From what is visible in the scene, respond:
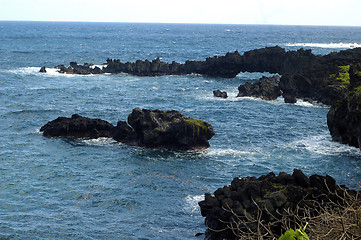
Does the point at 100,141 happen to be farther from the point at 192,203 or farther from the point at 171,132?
the point at 192,203

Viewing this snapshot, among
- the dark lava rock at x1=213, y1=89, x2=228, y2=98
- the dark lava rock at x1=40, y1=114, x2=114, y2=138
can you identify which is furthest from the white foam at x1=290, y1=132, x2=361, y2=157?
the dark lava rock at x1=213, y1=89, x2=228, y2=98

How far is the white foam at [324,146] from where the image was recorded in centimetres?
5000

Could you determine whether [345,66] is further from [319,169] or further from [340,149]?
[319,169]

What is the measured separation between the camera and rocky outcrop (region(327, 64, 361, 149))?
159 feet

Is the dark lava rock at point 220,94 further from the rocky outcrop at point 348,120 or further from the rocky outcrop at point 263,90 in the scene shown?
the rocky outcrop at point 348,120

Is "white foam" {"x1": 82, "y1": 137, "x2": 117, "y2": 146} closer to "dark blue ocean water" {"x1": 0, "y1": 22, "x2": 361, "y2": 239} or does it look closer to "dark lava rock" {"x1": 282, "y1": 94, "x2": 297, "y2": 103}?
"dark blue ocean water" {"x1": 0, "y1": 22, "x2": 361, "y2": 239}

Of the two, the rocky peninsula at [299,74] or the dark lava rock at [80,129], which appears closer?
the rocky peninsula at [299,74]

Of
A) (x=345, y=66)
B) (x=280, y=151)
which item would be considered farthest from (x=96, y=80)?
(x=280, y=151)

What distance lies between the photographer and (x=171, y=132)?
51.4m

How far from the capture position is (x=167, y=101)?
8269 cm

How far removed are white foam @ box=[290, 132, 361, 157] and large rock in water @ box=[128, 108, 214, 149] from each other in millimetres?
11126

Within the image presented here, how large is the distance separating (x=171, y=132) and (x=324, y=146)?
17.8 m

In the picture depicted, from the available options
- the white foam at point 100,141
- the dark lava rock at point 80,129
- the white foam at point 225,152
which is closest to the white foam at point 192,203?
the white foam at point 225,152

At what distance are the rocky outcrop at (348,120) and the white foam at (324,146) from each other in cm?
94
